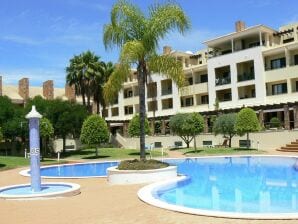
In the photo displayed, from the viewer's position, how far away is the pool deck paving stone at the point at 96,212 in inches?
383

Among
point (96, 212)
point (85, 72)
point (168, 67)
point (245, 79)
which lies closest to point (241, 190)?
point (168, 67)

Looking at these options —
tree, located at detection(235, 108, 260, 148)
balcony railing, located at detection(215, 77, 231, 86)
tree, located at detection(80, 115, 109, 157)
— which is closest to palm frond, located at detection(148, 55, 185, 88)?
tree, located at detection(235, 108, 260, 148)

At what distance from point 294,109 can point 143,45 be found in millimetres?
24976

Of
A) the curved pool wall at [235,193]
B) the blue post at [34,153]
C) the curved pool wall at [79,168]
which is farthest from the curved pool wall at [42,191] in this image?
the curved pool wall at [79,168]

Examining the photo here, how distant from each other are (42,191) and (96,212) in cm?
519

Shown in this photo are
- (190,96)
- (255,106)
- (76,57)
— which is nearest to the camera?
(255,106)

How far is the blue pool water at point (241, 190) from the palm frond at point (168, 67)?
454 cm

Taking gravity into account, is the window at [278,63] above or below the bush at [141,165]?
above

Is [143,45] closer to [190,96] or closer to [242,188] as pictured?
[242,188]

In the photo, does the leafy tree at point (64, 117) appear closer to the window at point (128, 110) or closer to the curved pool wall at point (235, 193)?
the curved pool wall at point (235, 193)

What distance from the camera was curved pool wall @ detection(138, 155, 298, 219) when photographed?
11.1 meters

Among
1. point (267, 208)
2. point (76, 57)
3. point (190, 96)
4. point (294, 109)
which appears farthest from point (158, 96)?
point (267, 208)

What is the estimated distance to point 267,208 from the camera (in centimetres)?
1192

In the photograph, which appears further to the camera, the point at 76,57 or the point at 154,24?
the point at 76,57
